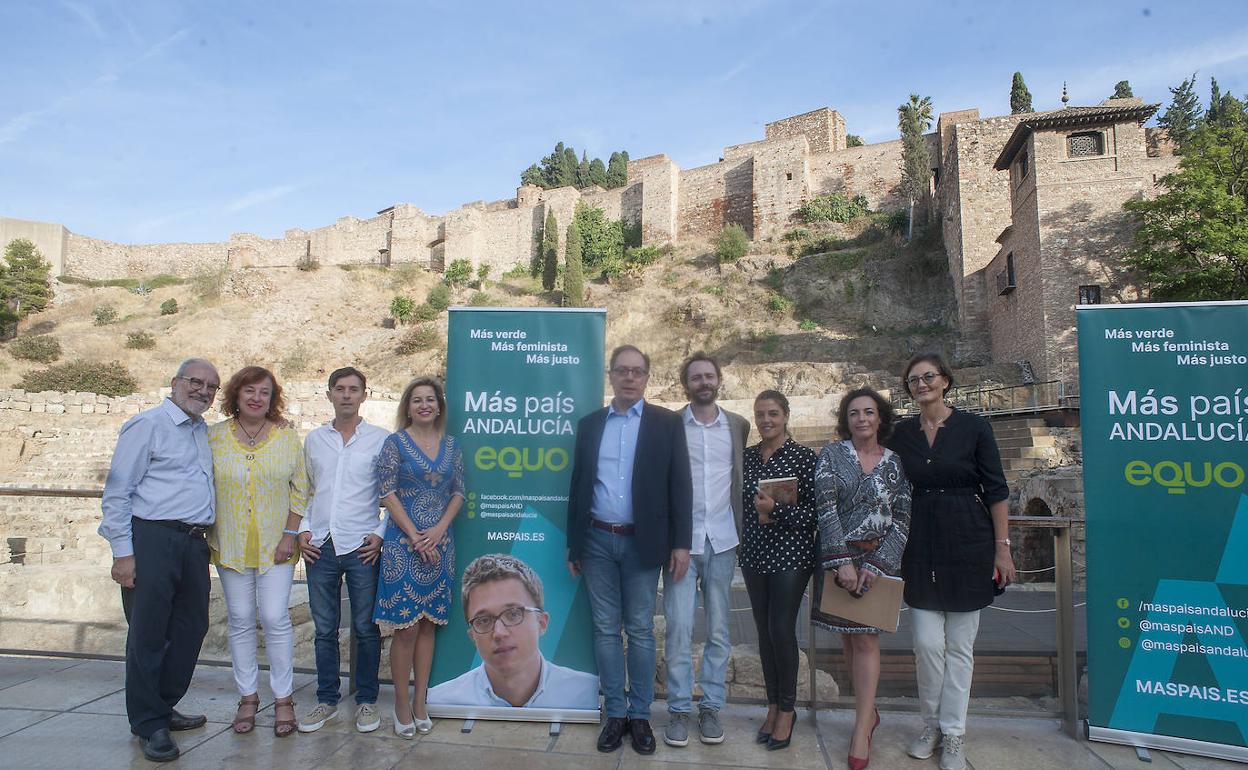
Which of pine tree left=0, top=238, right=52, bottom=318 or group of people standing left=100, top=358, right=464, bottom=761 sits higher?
pine tree left=0, top=238, right=52, bottom=318

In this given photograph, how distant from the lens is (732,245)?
1390 inches

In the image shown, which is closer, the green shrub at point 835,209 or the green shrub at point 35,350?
the green shrub at point 35,350

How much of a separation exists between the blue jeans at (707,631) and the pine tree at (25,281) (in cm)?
4663

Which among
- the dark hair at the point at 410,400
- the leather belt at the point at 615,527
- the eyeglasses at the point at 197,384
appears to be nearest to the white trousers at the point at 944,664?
the leather belt at the point at 615,527

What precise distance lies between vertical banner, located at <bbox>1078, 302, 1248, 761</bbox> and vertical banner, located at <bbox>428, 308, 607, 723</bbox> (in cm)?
250

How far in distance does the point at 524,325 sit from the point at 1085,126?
2228 cm

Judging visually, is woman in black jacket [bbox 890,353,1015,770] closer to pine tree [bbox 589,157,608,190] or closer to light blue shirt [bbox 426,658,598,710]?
light blue shirt [bbox 426,658,598,710]

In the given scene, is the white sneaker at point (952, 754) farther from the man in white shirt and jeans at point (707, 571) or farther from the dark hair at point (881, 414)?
the dark hair at point (881, 414)

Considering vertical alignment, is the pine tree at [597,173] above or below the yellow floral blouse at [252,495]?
above

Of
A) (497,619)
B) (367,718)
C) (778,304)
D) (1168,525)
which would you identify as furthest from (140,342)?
(1168,525)

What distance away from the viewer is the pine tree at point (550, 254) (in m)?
40.5

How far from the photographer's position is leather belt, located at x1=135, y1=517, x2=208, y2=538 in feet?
10.7

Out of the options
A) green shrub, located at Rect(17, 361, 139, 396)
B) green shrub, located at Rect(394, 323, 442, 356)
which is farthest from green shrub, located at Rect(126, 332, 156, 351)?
green shrub, located at Rect(394, 323, 442, 356)

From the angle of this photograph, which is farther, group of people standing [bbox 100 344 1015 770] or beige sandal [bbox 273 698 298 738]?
beige sandal [bbox 273 698 298 738]
